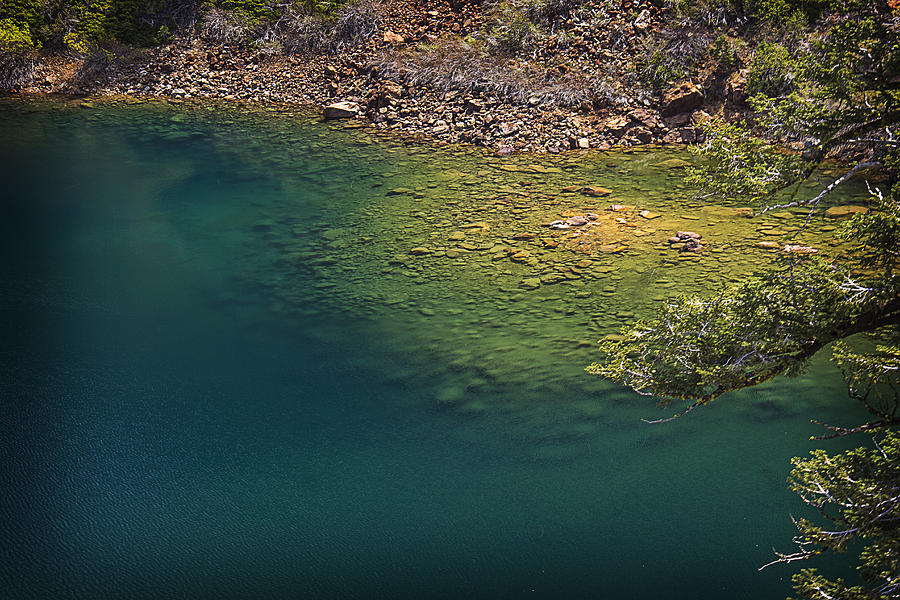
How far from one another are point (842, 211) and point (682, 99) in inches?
153

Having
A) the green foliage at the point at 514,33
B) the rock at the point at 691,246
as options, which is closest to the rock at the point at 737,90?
the green foliage at the point at 514,33

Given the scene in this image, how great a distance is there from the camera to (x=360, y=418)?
6445 millimetres

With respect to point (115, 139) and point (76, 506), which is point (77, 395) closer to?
point (76, 506)

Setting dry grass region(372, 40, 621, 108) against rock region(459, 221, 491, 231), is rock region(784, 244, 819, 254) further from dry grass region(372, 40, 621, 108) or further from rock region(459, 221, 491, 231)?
dry grass region(372, 40, 621, 108)

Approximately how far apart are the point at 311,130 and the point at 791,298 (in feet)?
36.6

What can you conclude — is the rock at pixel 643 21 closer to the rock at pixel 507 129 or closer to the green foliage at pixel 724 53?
the green foliage at pixel 724 53

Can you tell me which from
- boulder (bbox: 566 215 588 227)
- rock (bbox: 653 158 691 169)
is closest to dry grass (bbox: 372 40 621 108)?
rock (bbox: 653 158 691 169)

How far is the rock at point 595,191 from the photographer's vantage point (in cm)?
1033

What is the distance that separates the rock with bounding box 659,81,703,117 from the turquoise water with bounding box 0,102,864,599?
2.51m

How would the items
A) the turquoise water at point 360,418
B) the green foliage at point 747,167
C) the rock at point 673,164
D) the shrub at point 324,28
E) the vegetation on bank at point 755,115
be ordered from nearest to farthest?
the vegetation on bank at point 755,115
the green foliage at point 747,167
the turquoise water at point 360,418
the rock at point 673,164
the shrub at point 324,28

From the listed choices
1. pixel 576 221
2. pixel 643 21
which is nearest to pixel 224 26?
pixel 643 21

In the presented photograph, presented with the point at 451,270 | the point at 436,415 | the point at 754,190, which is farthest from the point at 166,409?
the point at 754,190

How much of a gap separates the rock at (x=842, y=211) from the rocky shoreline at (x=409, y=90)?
3236 mm

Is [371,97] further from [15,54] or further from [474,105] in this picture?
[15,54]
